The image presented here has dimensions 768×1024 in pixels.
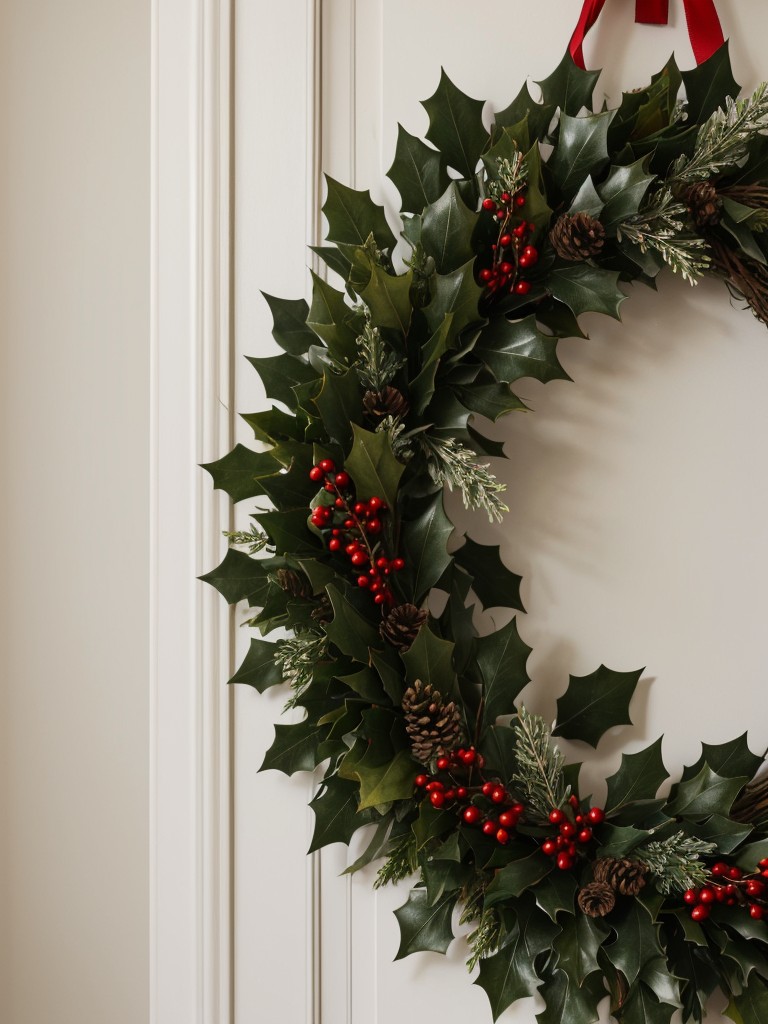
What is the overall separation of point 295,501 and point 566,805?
374mm

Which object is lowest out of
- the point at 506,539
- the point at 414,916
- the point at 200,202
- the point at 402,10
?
the point at 414,916

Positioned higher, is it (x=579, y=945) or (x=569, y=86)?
(x=569, y=86)

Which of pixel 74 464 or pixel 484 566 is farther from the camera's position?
pixel 74 464

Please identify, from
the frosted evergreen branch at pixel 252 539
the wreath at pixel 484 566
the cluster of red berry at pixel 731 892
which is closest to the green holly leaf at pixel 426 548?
the wreath at pixel 484 566

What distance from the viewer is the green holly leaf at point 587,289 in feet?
2.37

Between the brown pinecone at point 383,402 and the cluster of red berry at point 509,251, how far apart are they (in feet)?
0.47

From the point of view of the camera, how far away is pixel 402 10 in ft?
2.68

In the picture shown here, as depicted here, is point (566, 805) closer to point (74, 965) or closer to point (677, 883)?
point (677, 883)

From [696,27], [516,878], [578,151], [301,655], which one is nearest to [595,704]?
[516,878]

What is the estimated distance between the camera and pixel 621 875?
0.68 metres

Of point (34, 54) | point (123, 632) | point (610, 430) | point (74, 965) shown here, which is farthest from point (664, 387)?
point (74, 965)

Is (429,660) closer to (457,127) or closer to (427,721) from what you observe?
(427,721)

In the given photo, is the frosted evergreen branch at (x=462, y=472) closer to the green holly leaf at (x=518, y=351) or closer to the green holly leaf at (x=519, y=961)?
the green holly leaf at (x=518, y=351)

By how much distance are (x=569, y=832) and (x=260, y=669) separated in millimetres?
329
